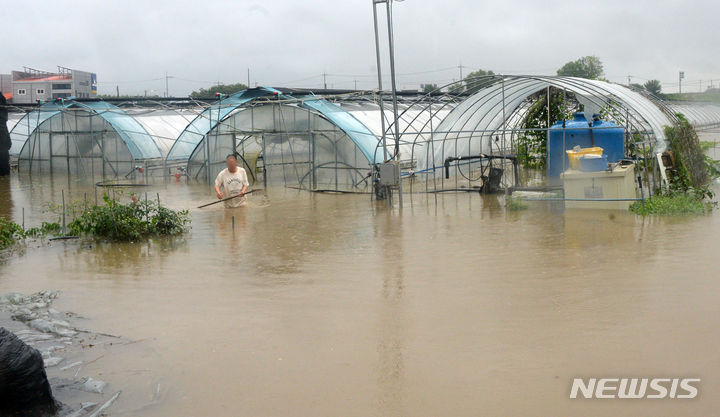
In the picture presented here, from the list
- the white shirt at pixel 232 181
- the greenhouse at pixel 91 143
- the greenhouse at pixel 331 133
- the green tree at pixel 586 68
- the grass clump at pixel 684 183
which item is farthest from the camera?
the green tree at pixel 586 68

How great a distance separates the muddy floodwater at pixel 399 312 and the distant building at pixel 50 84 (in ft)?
201

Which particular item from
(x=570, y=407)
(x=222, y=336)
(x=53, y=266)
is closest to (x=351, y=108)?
(x=53, y=266)

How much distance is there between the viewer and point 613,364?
6.05 metres

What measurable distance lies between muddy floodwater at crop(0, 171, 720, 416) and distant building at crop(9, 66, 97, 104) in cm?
6131

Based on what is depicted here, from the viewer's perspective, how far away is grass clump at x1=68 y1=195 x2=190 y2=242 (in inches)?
505

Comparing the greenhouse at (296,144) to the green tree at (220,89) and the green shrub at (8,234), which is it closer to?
the green shrub at (8,234)

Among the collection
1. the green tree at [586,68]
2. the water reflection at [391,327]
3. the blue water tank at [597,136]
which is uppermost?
the green tree at [586,68]

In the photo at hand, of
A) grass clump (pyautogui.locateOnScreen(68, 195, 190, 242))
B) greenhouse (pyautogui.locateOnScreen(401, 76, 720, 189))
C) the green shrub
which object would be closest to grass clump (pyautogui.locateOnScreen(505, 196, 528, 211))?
greenhouse (pyautogui.locateOnScreen(401, 76, 720, 189))

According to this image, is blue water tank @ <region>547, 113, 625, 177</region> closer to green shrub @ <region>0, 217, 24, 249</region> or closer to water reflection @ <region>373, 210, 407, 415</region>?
water reflection @ <region>373, 210, 407, 415</region>

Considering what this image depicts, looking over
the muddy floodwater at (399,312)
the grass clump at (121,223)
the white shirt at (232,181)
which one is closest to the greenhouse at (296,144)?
the white shirt at (232,181)

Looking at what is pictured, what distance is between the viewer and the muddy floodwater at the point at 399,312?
565cm

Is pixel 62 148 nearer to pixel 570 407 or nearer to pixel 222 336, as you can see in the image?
pixel 222 336

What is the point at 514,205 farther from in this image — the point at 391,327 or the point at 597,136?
the point at 391,327

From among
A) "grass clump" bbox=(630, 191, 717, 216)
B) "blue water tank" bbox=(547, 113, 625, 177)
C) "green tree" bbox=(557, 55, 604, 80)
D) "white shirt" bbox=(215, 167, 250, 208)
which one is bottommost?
"grass clump" bbox=(630, 191, 717, 216)
